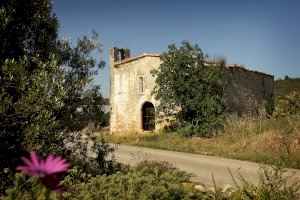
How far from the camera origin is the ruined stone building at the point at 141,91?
2592 centimetres

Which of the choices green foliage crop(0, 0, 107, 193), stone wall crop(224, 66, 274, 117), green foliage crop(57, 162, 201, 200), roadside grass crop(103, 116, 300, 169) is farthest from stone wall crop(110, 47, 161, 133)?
green foliage crop(57, 162, 201, 200)

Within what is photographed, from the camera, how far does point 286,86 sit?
206ft

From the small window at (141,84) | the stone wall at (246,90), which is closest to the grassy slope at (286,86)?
A: the stone wall at (246,90)

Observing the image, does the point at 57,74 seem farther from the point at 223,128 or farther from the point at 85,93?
the point at 223,128

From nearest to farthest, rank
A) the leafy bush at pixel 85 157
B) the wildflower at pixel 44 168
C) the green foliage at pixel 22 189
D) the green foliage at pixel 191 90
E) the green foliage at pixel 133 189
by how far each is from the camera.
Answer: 1. the wildflower at pixel 44 168
2. the green foliage at pixel 22 189
3. the green foliage at pixel 133 189
4. the leafy bush at pixel 85 157
5. the green foliage at pixel 191 90

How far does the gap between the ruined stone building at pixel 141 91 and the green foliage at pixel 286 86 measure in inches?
1200

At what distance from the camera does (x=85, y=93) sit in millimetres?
8539

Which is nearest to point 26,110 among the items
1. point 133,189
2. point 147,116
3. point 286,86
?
point 133,189

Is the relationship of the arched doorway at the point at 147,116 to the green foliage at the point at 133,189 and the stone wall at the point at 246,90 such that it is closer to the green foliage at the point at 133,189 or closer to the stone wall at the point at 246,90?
the stone wall at the point at 246,90

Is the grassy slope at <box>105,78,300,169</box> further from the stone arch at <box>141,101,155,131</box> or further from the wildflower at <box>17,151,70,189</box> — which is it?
the wildflower at <box>17,151,70,189</box>

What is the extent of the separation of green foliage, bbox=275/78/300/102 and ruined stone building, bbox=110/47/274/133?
30492mm

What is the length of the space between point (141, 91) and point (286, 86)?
41988 millimetres

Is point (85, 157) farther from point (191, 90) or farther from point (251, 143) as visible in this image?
point (191, 90)

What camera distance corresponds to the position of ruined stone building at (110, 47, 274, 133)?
25.9 meters
